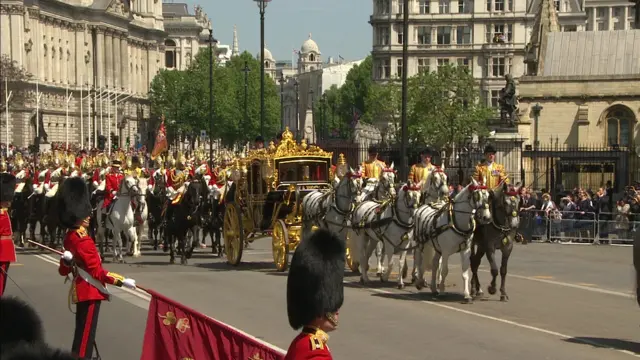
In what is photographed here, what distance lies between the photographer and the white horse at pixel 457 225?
19.8 m

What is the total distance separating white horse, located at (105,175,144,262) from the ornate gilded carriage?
226cm

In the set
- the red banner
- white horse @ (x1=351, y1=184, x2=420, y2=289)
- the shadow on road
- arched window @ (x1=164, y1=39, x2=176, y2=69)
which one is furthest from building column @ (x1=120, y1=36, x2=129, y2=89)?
the red banner

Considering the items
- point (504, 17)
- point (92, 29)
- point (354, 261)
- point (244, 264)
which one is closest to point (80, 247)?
point (354, 261)

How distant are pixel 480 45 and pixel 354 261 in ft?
322

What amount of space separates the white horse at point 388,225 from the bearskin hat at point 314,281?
1440 cm

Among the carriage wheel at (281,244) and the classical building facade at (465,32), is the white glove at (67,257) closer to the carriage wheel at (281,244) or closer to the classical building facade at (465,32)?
the carriage wheel at (281,244)

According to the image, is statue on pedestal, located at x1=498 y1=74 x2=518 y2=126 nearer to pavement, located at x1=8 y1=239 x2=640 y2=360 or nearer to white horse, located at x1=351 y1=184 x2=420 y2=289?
pavement, located at x1=8 y1=239 x2=640 y2=360

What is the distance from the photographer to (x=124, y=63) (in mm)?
146375

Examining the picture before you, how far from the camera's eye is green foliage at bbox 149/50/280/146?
399 feet

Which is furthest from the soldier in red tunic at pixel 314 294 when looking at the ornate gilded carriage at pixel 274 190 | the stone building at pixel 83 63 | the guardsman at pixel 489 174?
the stone building at pixel 83 63

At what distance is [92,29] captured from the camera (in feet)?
453

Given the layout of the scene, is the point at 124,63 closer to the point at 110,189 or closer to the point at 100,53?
the point at 100,53

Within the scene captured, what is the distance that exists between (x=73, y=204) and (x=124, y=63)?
13581cm

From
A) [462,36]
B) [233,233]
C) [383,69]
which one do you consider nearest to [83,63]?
[383,69]
